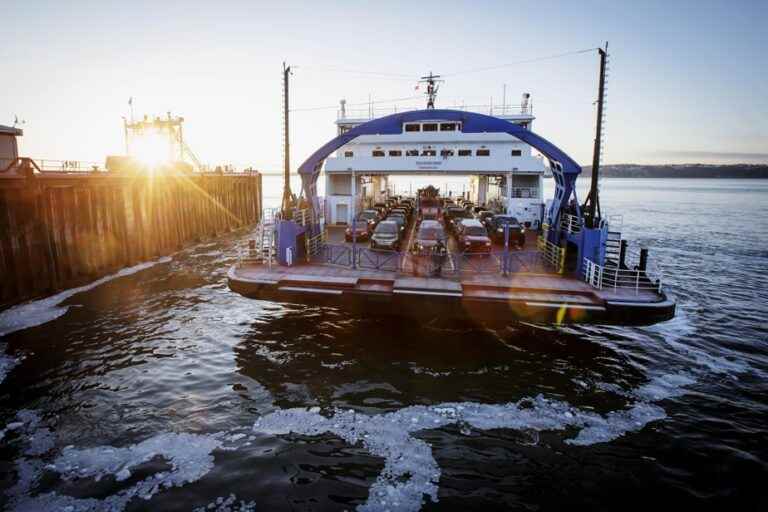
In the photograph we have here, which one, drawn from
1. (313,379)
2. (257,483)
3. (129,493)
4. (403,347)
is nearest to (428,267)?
(403,347)

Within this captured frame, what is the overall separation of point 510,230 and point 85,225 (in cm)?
2271

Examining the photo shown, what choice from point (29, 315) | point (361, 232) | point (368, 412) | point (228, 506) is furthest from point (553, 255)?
point (29, 315)

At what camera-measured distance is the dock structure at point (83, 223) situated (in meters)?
18.3

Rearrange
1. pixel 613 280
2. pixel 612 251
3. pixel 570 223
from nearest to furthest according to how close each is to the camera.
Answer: pixel 613 280 < pixel 570 223 < pixel 612 251

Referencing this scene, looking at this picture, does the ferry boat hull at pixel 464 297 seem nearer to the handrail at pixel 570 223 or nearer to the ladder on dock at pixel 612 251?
the handrail at pixel 570 223

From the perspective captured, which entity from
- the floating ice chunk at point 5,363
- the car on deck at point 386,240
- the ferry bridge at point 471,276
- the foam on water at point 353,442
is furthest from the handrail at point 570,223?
the floating ice chunk at point 5,363

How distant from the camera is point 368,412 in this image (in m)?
10.7

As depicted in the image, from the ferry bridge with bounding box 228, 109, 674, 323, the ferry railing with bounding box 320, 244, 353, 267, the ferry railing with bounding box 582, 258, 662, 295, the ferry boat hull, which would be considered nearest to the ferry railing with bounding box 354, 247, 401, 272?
the ferry bridge with bounding box 228, 109, 674, 323

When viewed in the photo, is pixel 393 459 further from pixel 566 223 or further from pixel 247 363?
pixel 566 223

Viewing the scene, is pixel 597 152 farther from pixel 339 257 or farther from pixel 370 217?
pixel 370 217

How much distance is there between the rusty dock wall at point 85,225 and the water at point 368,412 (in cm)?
230

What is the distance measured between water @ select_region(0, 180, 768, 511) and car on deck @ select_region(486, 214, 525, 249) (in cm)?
657

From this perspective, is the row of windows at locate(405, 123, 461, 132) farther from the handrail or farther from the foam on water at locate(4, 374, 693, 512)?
the foam on water at locate(4, 374, 693, 512)

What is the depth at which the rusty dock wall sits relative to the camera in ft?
60.0
